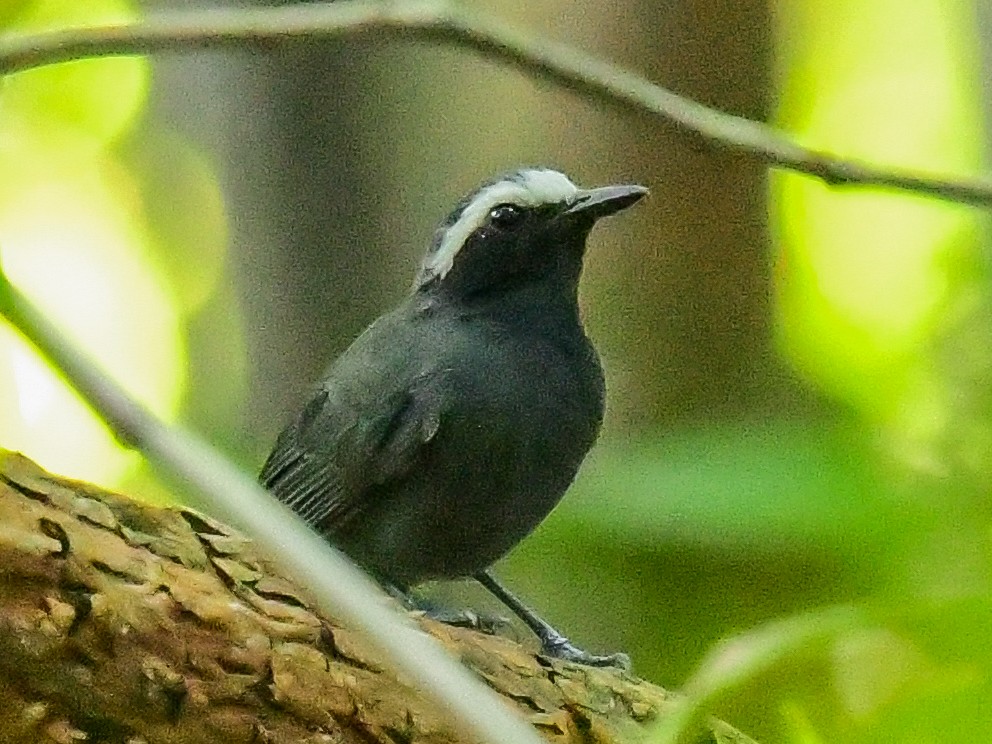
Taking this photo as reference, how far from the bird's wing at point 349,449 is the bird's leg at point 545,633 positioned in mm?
333

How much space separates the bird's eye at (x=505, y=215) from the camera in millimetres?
2496

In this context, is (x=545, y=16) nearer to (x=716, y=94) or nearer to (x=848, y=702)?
(x=716, y=94)

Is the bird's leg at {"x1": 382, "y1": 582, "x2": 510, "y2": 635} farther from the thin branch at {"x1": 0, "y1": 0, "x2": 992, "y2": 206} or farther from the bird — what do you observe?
the thin branch at {"x1": 0, "y1": 0, "x2": 992, "y2": 206}

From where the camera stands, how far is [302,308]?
357cm

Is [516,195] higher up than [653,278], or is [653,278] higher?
[653,278]

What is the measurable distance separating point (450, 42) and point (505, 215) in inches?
63.9

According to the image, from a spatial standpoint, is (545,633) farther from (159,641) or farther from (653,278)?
(159,641)

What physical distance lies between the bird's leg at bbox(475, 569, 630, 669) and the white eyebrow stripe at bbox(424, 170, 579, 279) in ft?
2.11

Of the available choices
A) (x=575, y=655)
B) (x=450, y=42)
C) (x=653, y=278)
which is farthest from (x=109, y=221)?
(x=450, y=42)

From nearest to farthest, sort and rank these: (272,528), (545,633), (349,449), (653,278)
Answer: (272,528) < (349,449) < (545,633) < (653,278)

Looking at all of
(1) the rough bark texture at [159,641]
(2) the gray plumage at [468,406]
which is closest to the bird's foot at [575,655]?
(2) the gray plumage at [468,406]

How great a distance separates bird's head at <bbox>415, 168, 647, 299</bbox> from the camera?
2480 mm

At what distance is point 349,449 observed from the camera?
2461 mm

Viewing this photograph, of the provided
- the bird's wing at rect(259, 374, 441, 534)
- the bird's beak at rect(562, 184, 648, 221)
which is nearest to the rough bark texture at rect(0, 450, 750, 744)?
the bird's wing at rect(259, 374, 441, 534)
